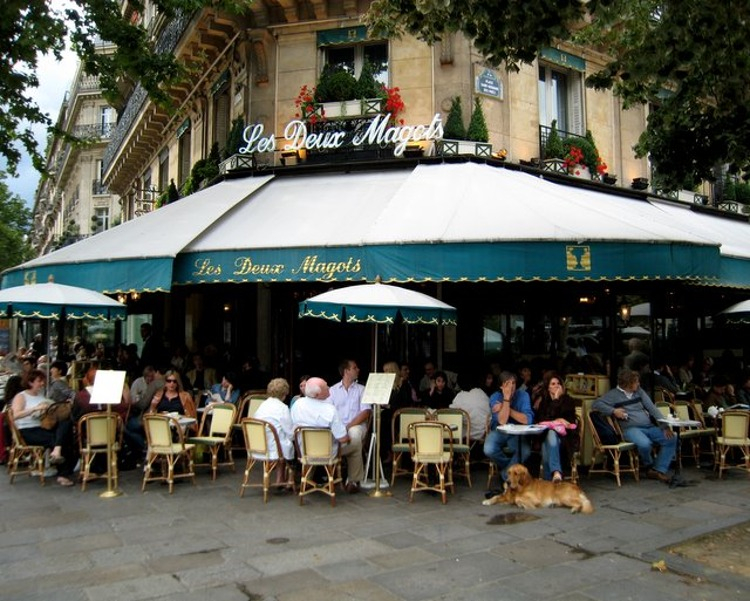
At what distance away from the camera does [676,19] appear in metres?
6.75

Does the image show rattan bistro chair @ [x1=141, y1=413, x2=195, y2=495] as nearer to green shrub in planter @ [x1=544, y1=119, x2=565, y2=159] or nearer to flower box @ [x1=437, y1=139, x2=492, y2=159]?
flower box @ [x1=437, y1=139, x2=492, y2=159]

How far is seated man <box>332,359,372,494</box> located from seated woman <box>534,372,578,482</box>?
2.09m

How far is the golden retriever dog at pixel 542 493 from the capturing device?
658 cm

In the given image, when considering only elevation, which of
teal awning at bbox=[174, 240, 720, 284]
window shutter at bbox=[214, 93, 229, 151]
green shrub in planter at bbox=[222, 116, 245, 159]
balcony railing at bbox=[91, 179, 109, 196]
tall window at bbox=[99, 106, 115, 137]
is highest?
Answer: tall window at bbox=[99, 106, 115, 137]

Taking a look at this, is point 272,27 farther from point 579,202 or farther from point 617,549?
point 617,549

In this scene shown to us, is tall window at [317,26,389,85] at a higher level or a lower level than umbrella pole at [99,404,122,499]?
higher

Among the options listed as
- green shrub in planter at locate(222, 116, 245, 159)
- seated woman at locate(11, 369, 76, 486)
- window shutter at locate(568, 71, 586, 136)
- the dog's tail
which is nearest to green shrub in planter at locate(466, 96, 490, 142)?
window shutter at locate(568, 71, 586, 136)

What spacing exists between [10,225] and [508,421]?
43502 mm

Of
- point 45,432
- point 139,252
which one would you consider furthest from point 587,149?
point 45,432

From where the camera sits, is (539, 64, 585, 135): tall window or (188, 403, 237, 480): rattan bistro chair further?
(539, 64, 585, 135): tall window

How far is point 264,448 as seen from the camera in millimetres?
7168

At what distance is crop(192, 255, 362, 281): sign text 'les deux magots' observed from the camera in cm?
891

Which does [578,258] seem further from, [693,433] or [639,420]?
[693,433]

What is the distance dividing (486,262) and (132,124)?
15.9 meters
